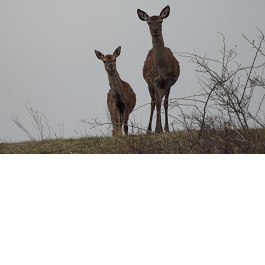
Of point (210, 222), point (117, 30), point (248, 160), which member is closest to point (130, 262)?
point (210, 222)

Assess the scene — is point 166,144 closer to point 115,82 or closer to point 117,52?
point 117,52

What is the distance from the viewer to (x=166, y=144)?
450 cm

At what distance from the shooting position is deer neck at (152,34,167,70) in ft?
20.1

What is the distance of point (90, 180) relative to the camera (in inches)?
146

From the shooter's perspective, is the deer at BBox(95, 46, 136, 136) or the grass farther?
the deer at BBox(95, 46, 136, 136)

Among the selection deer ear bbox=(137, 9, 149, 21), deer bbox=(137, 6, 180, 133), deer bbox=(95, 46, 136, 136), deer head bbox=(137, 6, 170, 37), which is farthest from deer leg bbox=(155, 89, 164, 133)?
deer ear bbox=(137, 9, 149, 21)

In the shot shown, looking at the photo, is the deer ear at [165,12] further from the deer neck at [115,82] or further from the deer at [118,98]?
the deer neck at [115,82]

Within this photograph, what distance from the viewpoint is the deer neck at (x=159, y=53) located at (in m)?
6.13

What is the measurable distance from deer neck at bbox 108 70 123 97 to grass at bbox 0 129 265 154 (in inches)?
34.3

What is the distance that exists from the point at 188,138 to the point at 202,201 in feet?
3.10

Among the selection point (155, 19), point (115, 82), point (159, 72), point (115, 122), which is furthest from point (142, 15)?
point (115, 122)

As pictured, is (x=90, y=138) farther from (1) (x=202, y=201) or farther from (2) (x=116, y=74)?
(1) (x=202, y=201)

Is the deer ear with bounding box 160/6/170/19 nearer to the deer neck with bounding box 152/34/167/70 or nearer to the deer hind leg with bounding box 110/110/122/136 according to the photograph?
the deer neck with bounding box 152/34/167/70

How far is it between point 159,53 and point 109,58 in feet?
1.31
